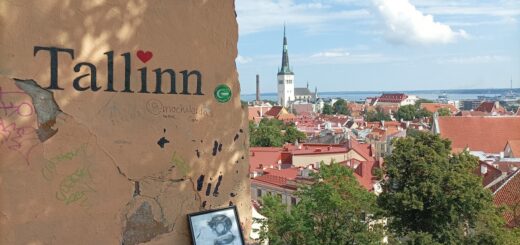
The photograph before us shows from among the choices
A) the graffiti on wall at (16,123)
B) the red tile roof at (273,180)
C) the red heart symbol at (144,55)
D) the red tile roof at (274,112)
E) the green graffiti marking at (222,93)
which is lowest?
the red tile roof at (273,180)

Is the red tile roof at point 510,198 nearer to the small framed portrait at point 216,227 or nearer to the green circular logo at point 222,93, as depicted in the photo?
the small framed portrait at point 216,227

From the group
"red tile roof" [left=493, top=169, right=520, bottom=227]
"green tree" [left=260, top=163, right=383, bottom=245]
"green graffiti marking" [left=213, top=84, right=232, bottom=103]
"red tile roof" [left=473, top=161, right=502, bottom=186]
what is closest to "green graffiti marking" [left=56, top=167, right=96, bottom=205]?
"green graffiti marking" [left=213, top=84, right=232, bottom=103]

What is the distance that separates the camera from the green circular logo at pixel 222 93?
376 cm

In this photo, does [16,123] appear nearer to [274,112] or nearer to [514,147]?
[514,147]

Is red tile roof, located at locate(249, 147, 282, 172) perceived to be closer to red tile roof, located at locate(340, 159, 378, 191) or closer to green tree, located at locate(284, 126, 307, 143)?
red tile roof, located at locate(340, 159, 378, 191)

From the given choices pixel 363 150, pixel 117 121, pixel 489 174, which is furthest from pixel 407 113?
pixel 117 121

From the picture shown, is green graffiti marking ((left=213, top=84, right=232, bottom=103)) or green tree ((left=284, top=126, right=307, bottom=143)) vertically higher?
green graffiti marking ((left=213, top=84, right=232, bottom=103))

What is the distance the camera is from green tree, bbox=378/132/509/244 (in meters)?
14.8

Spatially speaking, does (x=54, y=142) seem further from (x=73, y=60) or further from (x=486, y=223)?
(x=486, y=223)

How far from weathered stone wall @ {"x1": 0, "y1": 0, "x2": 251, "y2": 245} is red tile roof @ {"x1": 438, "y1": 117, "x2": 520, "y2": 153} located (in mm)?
36888

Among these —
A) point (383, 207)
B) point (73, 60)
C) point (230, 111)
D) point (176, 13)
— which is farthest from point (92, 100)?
point (383, 207)

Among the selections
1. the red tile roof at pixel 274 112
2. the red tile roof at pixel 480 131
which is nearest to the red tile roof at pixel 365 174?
the red tile roof at pixel 480 131

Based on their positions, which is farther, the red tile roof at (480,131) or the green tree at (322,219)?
the red tile roof at (480,131)

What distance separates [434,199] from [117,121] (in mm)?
13376
